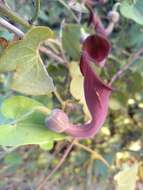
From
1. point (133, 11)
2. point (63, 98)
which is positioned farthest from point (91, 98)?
point (63, 98)

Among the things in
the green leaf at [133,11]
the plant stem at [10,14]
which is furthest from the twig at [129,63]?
the plant stem at [10,14]

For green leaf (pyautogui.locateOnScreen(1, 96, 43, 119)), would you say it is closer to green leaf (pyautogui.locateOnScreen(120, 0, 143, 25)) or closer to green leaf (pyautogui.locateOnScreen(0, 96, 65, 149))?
green leaf (pyautogui.locateOnScreen(0, 96, 65, 149))

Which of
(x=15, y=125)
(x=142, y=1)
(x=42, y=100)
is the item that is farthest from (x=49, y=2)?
(x=15, y=125)

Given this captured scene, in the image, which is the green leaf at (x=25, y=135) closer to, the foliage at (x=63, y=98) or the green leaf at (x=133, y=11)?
the foliage at (x=63, y=98)

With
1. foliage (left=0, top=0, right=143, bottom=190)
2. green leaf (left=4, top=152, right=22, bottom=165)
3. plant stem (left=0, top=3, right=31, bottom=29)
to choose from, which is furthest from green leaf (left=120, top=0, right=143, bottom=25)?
green leaf (left=4, top=152, right=22, bottom=165)

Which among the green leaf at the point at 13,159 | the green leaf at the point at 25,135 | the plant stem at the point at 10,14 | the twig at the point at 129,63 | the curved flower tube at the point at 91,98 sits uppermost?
the plant stem at the point at 10,14

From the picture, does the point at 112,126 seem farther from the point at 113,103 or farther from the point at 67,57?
the point at 67,57
